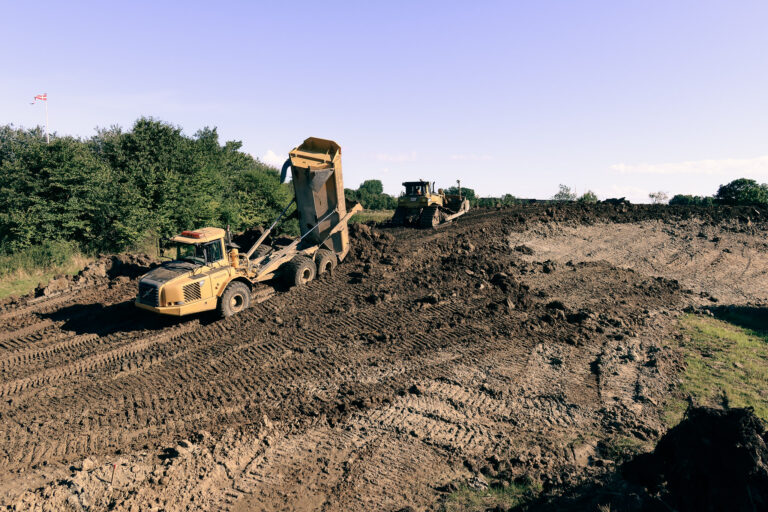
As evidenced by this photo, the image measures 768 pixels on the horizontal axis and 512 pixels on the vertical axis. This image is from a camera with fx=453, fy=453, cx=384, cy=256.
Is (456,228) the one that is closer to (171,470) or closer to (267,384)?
(267,384)

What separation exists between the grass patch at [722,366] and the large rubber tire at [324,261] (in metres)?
9.26

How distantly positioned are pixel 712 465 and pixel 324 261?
10.7 metres

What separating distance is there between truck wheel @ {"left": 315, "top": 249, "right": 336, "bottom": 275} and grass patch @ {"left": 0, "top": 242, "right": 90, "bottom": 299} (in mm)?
9989

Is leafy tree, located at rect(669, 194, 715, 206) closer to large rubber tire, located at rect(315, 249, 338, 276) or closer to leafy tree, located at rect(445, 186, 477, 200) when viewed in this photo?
leafy tree, located at rect(445, 186, 477, 200)

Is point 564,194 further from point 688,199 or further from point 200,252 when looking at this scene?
point 200,252

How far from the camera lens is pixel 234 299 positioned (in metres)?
11.2

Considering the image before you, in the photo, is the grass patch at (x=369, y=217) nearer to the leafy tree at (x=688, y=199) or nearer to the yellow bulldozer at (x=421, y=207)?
the yellow bulldozer at (x=421, y=207)

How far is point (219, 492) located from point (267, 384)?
268 centimetres

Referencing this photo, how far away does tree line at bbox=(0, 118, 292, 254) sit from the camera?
17906mm

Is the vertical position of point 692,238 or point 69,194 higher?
point 69,194

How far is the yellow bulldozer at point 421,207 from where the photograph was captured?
22.8 meters

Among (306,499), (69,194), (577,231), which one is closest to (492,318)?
(306,499)

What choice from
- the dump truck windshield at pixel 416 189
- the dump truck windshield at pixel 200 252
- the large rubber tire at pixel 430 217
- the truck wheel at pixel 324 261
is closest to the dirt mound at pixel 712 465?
the dump truck windshield at pixel 200 252

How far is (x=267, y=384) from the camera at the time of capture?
8203 millimetres
